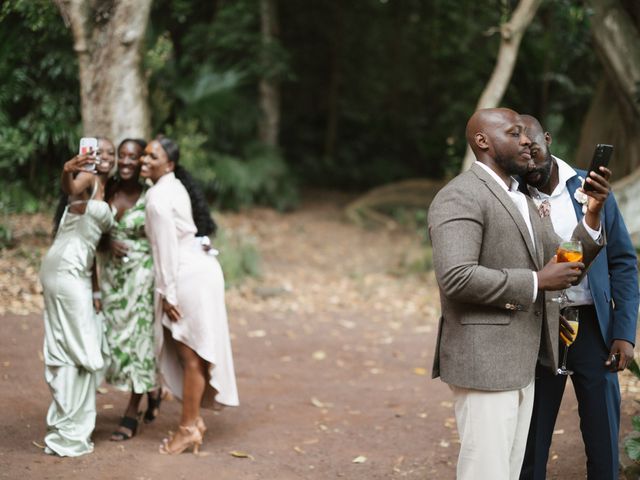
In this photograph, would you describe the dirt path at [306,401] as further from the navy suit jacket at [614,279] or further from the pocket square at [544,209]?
the pocket square at [544,209]

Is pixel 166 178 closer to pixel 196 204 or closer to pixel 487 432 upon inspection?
pixel 196 204

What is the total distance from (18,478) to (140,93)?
4894 millimetres

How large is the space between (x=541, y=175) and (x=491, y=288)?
0.98 meters

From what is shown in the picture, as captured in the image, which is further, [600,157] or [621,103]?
[621,103]

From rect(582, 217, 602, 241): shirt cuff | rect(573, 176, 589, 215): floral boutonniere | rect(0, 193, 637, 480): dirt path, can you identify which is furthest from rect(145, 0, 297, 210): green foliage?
rect(582, 217, 602, 241): shirt cuff

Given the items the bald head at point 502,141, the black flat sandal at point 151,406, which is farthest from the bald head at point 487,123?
the black flat sandal at point 151,406

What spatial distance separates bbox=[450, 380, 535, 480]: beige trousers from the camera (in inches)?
140

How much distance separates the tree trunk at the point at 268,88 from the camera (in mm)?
17283

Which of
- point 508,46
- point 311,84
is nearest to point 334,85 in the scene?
point 311,84

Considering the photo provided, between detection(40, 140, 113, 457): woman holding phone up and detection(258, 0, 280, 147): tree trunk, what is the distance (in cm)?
1205

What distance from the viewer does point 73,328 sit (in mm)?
5438

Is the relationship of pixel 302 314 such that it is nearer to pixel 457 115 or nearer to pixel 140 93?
pixel 140 93

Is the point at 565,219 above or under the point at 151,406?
above

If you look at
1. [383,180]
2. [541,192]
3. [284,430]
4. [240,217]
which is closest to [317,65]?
[383,180]
